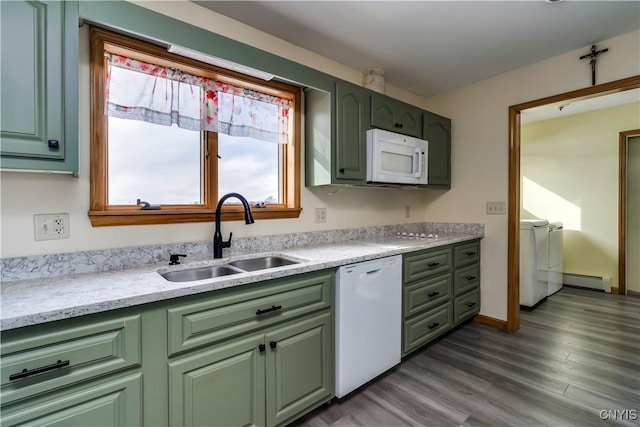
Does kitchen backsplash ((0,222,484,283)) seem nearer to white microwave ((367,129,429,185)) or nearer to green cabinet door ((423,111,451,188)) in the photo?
white microwave ((367,129,429,185))

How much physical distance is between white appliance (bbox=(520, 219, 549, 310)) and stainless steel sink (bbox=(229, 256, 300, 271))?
2757 mm

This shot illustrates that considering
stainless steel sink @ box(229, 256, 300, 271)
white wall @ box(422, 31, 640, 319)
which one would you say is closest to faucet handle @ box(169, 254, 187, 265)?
stainless steel sink @ box(229, 256, 300, 271)

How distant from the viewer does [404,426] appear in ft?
5.22

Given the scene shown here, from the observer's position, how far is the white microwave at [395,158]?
228 cm

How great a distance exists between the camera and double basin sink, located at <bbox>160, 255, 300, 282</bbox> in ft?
5.19

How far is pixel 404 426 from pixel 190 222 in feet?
5.41

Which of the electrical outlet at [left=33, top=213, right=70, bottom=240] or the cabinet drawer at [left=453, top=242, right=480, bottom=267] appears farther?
the cabinet drawer at [left=453, top=242, right=480, bottom=267]

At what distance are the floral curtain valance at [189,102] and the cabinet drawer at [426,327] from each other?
1.69 m

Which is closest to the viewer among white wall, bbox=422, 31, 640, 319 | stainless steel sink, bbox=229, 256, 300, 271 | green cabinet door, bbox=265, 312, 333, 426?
green cabinet door, bbox=265, 312, 333, 426

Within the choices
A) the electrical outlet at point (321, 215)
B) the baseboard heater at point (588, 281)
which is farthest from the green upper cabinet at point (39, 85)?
the baseboard heater at point (588, 281)

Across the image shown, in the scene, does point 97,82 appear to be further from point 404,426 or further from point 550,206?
point 550,206

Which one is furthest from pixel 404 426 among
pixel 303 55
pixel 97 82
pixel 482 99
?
pixel 482 99

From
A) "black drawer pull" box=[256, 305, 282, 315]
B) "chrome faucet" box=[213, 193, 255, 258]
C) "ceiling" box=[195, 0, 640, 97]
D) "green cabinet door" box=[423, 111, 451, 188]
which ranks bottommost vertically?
"black drawer pull" box=[256, 305, 282, 315]

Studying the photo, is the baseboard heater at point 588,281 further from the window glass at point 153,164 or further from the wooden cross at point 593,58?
the window glass at point 153,164
